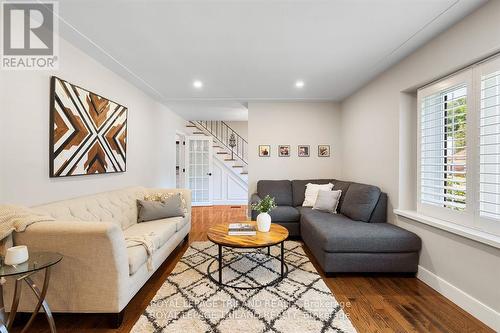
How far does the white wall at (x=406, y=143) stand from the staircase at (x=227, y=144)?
378cm

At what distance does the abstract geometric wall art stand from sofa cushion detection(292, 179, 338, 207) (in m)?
2.97

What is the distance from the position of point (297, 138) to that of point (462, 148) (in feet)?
9.35

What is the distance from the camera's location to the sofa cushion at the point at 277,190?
425 cm

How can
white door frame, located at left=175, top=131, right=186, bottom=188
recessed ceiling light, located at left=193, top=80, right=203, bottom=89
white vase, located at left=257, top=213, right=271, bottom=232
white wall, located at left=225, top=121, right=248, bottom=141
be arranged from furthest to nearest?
white wall, located at left=225, top=121, right=248, bottom=141, white door frame, located at left=175, top=131, right=186, bottom=188, recessed ceiling light, located at left=193, top=80, right=203, bottom=89, white vase, located at left=257, top=213, right=271, bottom=232

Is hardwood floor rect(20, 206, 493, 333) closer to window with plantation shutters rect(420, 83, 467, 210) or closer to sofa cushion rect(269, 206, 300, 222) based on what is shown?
window with plantation shutters rect(420, 83, 467, 210)

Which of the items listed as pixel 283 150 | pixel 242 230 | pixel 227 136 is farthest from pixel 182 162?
pixel 242 230

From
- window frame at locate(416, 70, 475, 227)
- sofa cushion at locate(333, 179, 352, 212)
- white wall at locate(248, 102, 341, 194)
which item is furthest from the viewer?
white wall at locate(248, 102, 341, 194)

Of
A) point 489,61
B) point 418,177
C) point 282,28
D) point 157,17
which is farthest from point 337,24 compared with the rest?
point 418,177

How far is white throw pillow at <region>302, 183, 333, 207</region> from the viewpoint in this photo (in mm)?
4012

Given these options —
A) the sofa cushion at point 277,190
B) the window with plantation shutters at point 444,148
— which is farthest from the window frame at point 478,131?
the sofa cushion at point 277,190

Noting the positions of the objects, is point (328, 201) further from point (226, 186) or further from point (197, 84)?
point (226, 186)

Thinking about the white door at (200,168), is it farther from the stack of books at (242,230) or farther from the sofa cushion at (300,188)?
the stack of books at (242,230)

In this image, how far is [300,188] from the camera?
14.2 feet

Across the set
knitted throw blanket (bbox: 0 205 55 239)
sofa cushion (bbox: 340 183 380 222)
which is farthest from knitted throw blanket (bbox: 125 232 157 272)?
sofa cushion (bbox: 340 183 380 222)
